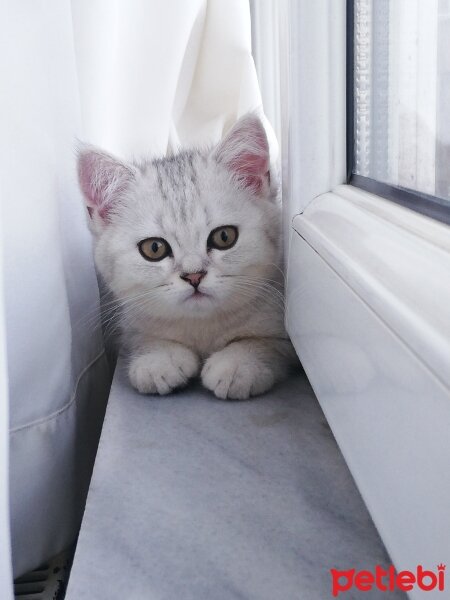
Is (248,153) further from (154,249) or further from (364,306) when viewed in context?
(364,306)

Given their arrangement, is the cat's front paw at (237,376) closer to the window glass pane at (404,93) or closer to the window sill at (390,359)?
the window sill at (390,359)

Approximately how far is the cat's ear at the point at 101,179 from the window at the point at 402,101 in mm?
340

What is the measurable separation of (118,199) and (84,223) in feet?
0.34

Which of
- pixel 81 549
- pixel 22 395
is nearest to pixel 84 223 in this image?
pixel 22 395

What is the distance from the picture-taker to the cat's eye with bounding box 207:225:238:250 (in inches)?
33.5

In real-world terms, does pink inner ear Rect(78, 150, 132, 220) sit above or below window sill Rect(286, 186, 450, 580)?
above

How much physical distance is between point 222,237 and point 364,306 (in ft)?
1.40

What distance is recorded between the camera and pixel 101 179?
2.95 feet

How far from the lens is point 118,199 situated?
3.01 feet

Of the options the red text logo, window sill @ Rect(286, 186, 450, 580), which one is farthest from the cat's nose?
the red text logo

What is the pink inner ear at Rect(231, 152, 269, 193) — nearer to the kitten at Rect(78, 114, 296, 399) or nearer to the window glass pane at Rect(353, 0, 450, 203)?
the kitten at Rect(78, 114, 296, 399)

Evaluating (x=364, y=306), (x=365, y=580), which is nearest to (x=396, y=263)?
(x=364, y=306)

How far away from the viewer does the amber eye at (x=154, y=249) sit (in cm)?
85

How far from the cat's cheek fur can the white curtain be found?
0.61 ft
